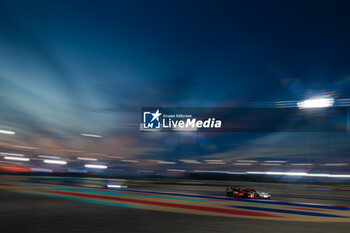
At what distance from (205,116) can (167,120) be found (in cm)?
318

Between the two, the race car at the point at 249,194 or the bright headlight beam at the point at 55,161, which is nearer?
the race car at the point at 249,194

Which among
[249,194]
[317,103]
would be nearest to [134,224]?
[249,194]

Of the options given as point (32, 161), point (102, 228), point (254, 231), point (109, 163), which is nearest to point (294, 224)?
point (254, 231)

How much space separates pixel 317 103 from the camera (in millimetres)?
22000

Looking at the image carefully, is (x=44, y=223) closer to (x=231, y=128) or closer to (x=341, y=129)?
(x=231, y=128)

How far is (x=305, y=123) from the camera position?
2134cm

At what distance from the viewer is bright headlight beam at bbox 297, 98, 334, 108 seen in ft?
70.3

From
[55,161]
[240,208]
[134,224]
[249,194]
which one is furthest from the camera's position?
[55,161]

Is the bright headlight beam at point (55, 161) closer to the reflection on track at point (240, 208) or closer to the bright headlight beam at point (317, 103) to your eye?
the reflection on track at point (240, 208)

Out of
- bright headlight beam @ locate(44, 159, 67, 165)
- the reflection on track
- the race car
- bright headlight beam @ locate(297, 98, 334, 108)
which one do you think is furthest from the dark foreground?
bright headlight beam @ locate(44, 159, 67, 165)

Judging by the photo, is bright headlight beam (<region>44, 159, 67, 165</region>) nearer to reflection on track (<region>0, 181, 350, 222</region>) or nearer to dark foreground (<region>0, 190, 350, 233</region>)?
reflection on track (<region>0, 181, 350, 222</region>)

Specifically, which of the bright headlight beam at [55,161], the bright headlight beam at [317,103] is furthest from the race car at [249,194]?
the bright headlight beam at [55,161]

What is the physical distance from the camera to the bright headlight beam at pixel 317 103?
21433mm

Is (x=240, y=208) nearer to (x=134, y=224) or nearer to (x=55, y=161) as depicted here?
(x=134, y=224)
